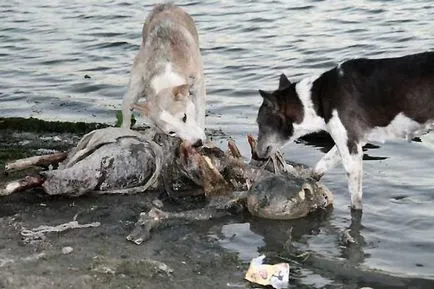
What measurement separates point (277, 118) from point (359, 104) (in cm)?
94

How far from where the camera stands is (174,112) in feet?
27.5

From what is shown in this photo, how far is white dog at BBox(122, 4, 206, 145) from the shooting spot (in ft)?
27.4

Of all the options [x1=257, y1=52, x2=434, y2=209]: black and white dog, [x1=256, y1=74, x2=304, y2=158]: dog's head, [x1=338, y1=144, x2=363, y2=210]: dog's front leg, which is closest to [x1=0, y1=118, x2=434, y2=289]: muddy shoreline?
[x1=338, y1=144, x2=363, y2=210]: dog's front leg

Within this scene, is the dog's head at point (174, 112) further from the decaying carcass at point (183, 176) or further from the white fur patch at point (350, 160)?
the white fur patch at point (350, 160)

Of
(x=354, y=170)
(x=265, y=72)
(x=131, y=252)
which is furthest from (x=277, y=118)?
(x=265, y=72)

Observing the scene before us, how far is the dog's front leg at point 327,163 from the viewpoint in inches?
315

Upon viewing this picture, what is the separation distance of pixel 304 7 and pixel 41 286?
13.8 m

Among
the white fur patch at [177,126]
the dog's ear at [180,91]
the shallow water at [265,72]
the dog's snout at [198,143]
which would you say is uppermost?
the dog's ear at [180,91]

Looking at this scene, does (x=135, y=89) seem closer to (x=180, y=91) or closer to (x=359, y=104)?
(x=180, y=91)

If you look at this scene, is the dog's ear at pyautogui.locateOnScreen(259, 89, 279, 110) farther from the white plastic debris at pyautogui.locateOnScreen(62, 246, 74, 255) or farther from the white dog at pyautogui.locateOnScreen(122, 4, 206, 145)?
the white plastic debris at pyautogui.locateOnScreen(62, 246, 74, 255)

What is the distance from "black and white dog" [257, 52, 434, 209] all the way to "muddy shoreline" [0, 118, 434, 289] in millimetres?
814

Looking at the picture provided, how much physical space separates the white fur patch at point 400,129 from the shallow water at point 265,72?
659 millimetres

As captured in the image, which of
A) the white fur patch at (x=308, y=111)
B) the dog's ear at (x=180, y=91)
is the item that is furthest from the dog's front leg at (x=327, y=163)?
the dog's ear at (x=180, y=91)

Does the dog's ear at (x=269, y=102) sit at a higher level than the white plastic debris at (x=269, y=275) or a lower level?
higher
